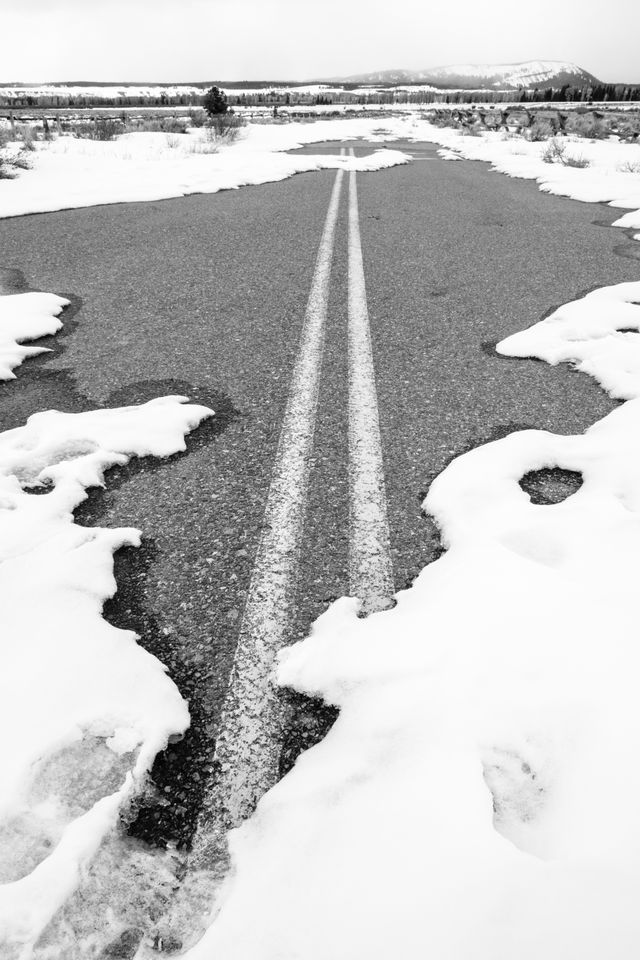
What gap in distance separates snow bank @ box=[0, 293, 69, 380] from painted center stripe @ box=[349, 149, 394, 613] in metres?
2.03

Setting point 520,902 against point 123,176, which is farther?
point 123,176

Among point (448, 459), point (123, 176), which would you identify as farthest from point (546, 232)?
point (123, 176)

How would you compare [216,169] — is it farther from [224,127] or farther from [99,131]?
[99,131]

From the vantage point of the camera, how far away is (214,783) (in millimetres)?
1330

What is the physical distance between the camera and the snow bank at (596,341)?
3240 mm

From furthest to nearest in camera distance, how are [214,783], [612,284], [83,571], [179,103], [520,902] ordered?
[179,103] < [612,284] < [83,571] < [214,783] < [520,902]

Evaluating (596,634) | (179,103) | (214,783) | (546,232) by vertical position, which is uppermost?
(179,103)

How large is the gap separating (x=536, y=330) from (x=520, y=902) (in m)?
3.53

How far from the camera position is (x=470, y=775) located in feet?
4.10

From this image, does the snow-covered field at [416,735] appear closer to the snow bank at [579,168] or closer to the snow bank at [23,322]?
the snow bank at [23,322]

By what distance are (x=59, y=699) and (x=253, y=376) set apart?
2.18m

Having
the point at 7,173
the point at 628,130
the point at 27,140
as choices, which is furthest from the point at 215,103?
the point at 7,173

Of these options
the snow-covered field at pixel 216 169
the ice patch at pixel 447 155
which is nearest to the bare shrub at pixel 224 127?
the snow-covered field at pixel 216 169

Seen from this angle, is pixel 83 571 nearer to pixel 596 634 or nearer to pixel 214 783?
pixel 214 783
